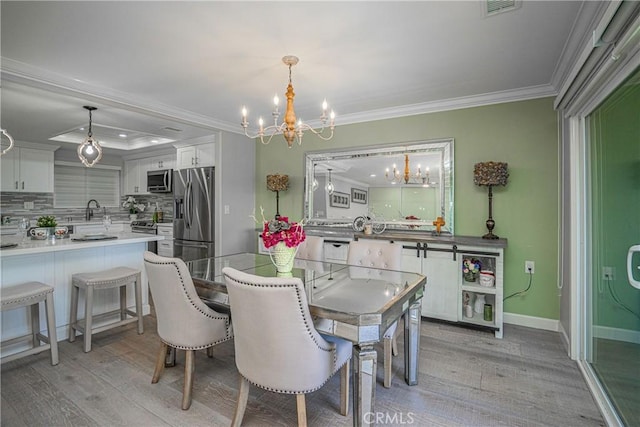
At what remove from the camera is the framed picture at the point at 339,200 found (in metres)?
4.20

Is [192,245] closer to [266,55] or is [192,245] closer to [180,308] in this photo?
[180,308]

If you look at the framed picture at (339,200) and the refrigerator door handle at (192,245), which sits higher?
the framed picture at (339,200)

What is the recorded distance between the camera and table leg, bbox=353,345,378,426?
1.43 metres

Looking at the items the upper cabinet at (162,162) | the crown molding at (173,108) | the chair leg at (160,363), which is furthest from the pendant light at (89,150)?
the chair leg at (160,363)

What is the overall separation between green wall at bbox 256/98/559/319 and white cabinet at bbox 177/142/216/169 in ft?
9.60

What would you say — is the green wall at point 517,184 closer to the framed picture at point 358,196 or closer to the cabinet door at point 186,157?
the framed picture at point 358,196

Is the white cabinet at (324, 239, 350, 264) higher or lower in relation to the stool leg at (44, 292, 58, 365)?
higher

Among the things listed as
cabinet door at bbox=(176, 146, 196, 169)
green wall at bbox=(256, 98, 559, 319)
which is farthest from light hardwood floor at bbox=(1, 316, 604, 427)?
cabinet door at bbox=(176, 146, 196, 169)

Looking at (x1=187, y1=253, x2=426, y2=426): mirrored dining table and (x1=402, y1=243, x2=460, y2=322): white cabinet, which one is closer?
(x1=187, y1=253, x2=426, y2=426): mirrored dining table

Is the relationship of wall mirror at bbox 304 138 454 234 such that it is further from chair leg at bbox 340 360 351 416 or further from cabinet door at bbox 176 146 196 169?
chair leg at bbox 340 360 351 416

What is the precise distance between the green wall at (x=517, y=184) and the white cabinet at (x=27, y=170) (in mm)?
6101

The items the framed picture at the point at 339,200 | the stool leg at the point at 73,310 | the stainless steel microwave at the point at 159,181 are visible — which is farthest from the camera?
the stainless steel microwave at the point at 159,181

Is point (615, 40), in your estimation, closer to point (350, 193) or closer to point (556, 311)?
point (556, 311)

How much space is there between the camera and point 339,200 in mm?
4262
